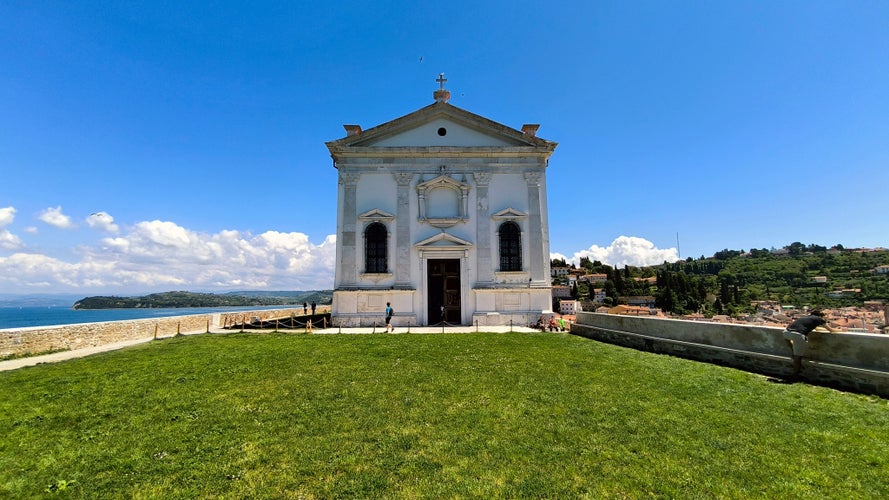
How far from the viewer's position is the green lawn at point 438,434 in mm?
4305

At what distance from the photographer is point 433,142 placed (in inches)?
891

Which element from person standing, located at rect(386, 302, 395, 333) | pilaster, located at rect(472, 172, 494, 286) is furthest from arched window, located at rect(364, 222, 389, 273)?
pilaster, located at rect(472, 172, 494, 286)

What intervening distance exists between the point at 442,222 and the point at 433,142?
4.58 metres

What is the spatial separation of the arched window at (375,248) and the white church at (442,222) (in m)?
0.05

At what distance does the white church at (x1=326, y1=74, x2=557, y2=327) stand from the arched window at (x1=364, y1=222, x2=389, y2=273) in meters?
0.05

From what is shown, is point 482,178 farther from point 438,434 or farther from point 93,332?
point 93,332

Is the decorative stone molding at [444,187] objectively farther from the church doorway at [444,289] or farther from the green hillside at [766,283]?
the green hillside at [766,283]

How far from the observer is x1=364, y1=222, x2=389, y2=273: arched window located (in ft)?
71.7

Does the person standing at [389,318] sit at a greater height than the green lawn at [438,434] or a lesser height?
greater

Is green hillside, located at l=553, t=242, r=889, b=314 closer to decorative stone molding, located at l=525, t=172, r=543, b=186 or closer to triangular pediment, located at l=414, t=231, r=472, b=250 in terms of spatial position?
decorative stone molding, located at l=525, t=172, r=543, b=186

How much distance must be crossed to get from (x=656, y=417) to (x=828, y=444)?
192cm

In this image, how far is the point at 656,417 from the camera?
6.20 m

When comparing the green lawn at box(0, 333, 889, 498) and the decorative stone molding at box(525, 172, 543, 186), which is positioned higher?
the decorative stone molding at box(525, 172, 543, 186)

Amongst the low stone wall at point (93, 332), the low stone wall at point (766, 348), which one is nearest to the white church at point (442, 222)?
the low stone wall at point (93, 332)
